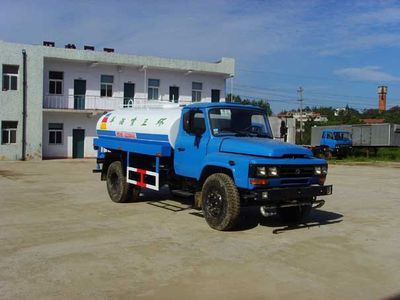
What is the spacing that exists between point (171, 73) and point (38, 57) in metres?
10.7

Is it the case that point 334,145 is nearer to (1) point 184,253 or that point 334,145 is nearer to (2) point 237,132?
(2) point 237,132

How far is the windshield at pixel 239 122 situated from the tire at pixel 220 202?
119 cm

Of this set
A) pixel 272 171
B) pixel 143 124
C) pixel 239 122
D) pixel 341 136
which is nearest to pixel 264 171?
pixel 272 171

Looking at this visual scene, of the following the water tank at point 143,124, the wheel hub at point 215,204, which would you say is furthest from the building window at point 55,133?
the wheel hub at point 215,204

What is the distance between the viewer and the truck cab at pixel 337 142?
42656 mm

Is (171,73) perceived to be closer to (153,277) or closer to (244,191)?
(244,191)

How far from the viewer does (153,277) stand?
6609 millimetres

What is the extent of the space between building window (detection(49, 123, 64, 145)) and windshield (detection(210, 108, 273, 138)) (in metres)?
27.1

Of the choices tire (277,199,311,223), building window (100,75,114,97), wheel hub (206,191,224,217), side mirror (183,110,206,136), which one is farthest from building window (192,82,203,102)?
wheel hub (206,191,224,217)

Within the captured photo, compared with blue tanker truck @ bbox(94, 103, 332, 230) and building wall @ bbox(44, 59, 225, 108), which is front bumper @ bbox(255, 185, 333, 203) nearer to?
blue tanker truck @ bbox(94, 103, 332, 230)

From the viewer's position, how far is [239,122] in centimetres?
1080

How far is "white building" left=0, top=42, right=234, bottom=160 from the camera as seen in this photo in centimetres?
3334

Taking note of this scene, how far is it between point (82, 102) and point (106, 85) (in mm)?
2402

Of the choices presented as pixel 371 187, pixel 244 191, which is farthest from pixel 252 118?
pixel 371 187
